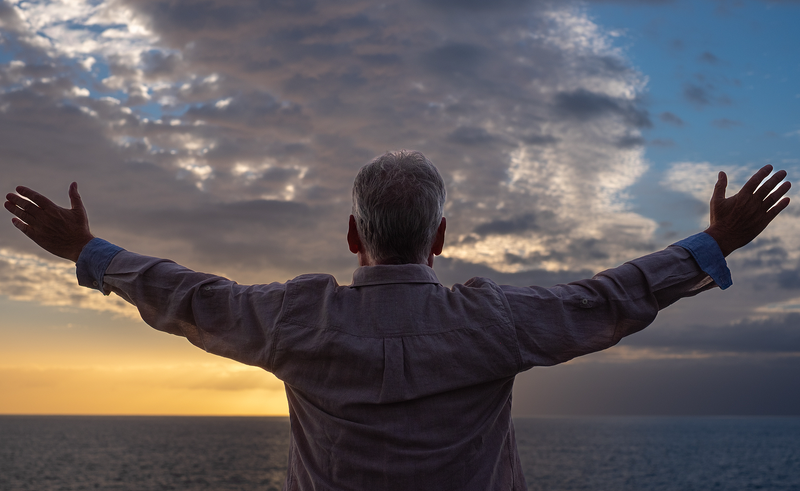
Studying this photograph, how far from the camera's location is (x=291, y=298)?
2133mm

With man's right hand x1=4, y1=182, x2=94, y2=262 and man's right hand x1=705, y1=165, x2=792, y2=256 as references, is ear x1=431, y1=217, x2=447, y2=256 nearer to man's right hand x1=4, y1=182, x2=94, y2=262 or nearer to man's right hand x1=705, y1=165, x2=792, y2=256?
man's right hand x1=705, y1=165, x2=792, y2=256

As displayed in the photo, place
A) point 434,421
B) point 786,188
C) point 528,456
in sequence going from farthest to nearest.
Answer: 1. point 528,456
2. point 786,188
3. point 434,421

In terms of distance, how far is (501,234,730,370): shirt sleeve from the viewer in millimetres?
2105

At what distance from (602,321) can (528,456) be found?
113322mm

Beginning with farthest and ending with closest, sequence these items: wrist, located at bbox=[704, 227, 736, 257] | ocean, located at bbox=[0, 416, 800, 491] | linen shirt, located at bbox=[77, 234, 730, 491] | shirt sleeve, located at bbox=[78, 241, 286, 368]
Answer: ocean, located at bbox=[0, 416, 800, 491]
wrist, located at bbox=[704, 227, 736, 257]
shirt sleeve, located at bbox=[78, 241, 286, 368]
linen shirt, located at bbox=[77, 234, 730, 491]

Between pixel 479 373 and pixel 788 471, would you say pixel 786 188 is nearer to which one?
pixel 479 373

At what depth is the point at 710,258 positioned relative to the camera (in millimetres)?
2297

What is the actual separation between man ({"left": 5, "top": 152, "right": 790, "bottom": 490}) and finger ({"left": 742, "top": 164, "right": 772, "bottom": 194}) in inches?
11.9

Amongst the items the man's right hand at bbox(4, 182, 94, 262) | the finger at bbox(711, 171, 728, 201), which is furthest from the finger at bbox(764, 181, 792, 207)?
the man's right hand at bbox(4, 182, 94, 262)

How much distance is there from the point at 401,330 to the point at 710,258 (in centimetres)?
126

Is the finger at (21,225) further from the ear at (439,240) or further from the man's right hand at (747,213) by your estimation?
the man's right hand at (747,213)

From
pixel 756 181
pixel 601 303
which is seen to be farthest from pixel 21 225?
pixel 756 181

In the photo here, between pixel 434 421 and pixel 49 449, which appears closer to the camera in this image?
pixel 434 421

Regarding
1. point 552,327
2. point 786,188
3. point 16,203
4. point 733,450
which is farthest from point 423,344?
point 733,450
